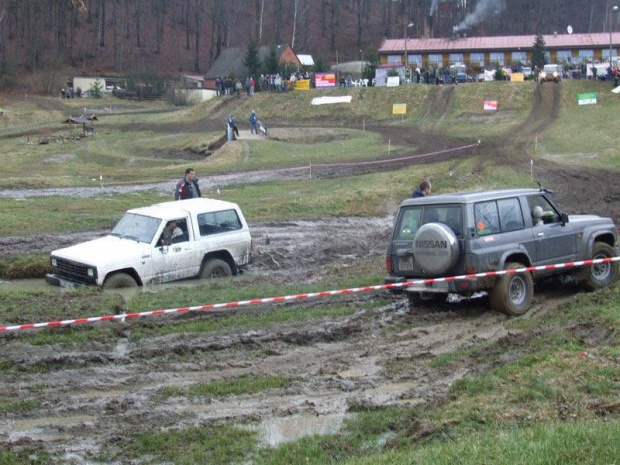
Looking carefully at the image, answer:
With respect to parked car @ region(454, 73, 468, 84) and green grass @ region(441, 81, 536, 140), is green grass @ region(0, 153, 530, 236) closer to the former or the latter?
green grass @ region(441, 81, 536, 140)

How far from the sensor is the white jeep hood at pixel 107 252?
14406mm

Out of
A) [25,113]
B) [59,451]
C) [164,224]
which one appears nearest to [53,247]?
[164,224]

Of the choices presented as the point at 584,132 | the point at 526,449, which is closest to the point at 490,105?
the point at 584,132

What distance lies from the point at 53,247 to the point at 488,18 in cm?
10126

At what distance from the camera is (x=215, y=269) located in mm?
16047

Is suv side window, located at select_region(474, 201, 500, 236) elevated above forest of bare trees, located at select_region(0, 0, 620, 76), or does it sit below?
below

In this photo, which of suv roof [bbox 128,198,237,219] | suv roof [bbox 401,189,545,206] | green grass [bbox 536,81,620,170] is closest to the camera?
suv roof [bbox 401,189,545,206]

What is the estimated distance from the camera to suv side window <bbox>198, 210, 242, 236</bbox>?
15930 mm

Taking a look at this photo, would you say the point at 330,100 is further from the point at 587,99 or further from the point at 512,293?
the point at 512,293

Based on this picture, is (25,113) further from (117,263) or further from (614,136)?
(117,263)

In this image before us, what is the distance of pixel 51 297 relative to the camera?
525 inches

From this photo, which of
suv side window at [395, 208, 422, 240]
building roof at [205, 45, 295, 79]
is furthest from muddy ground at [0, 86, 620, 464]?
building roof at [205, 45, 295, 79]

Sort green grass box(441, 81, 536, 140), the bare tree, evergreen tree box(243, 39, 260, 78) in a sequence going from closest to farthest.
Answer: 1. green grass box(441, 81, 536, 140)
2. evergreen tree box(243, 39, 260, 78)
3. the bare tree

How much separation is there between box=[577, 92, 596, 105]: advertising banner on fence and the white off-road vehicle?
36740 mm
